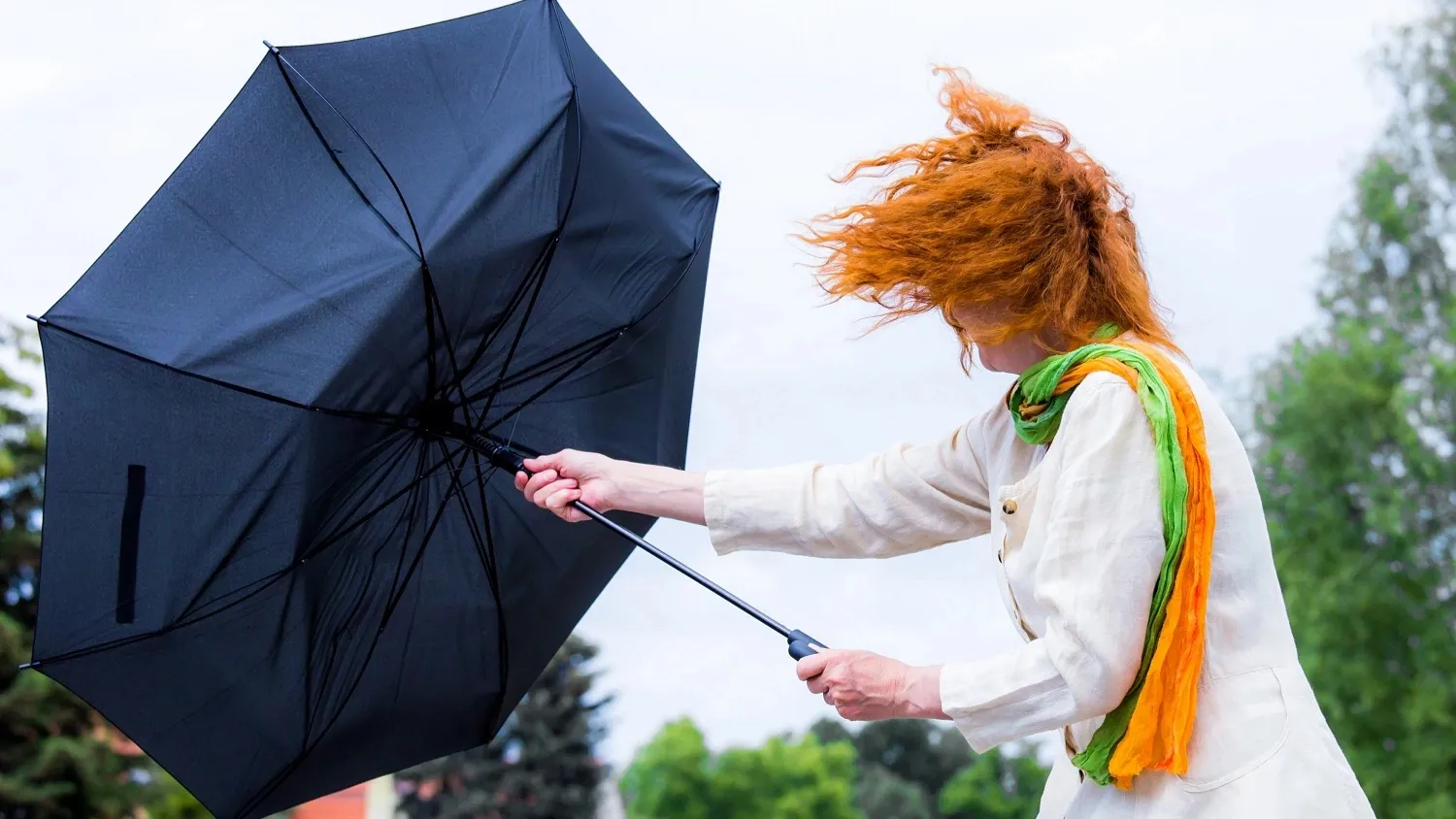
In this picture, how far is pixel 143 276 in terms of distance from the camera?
9.27ft

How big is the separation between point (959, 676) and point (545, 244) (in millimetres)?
1314

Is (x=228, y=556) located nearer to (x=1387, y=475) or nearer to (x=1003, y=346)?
(x=1003, y=346)

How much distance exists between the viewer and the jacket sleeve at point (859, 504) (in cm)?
268

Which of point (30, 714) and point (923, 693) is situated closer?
point (923, 693)

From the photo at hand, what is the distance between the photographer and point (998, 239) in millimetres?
2254

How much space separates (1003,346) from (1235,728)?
0.68m

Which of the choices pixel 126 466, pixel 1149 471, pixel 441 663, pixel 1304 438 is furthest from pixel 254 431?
pixel 1304 438

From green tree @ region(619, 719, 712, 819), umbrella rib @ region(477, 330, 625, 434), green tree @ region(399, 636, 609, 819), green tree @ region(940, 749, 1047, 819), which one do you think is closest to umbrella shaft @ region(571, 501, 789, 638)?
umbrella rib @ region(477, 330, 625, 434)

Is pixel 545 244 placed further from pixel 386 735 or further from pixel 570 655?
pixel 570 655

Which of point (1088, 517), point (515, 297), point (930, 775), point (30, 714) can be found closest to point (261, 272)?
point (515, 297)

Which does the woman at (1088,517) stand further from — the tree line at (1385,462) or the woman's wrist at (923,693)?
the tree line at (1385,462)

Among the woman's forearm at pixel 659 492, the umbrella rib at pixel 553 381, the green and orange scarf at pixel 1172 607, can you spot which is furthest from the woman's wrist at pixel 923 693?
the umbrella rib at pixel 553 381

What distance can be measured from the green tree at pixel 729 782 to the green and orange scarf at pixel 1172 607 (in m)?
39.9

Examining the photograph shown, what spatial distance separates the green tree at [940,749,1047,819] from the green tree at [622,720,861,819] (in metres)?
6.78
